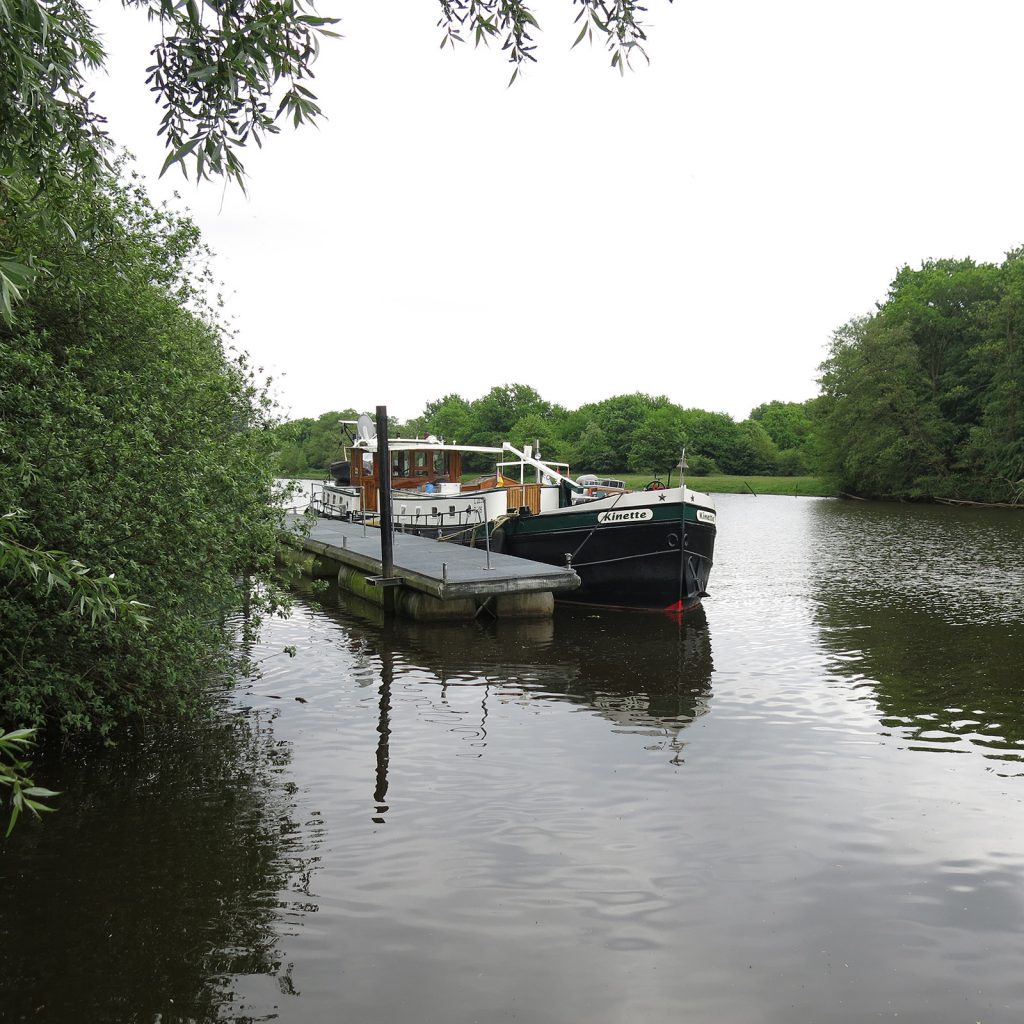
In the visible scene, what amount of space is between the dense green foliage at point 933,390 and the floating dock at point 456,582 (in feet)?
142

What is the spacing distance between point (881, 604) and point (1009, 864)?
12.4 meters

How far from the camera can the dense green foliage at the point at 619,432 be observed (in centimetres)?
9388

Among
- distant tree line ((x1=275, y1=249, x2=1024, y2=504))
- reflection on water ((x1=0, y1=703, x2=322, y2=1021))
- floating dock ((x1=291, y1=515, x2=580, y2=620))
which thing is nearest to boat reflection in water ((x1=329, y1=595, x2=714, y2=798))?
floating dock ((x1=291, y1=515, x2=580, y2=620))

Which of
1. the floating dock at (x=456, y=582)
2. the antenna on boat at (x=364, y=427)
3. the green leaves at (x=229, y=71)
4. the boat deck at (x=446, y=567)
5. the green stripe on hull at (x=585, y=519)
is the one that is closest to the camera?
the green leaves at (x=229, y=71)

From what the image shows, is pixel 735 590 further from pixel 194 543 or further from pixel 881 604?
pixel 194 543

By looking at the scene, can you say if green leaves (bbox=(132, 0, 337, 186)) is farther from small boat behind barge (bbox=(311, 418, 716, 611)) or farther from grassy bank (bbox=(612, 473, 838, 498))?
grassy bank (bbox=(612, 473, 838, 498))

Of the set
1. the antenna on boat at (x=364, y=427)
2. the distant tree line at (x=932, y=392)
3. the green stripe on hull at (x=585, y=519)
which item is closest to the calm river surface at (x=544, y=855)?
the green stripe on hull at (x=585, y=519)

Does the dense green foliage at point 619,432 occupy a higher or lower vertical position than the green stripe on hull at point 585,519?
higher

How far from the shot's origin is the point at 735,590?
68.5 feet

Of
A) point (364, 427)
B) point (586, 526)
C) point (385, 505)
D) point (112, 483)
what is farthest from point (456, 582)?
point (364, 427)

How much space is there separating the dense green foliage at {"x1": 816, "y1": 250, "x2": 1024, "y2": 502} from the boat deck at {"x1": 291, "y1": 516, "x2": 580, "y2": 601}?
139ft

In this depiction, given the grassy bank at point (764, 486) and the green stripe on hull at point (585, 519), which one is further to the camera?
the grassy bank at point (764, 486)

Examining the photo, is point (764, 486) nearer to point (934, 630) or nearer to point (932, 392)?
point (932, 392)

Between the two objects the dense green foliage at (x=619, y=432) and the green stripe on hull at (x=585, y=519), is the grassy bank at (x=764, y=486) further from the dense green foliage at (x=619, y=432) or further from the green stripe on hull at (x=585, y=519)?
the green stripe on hull at (x=585, y=519)
